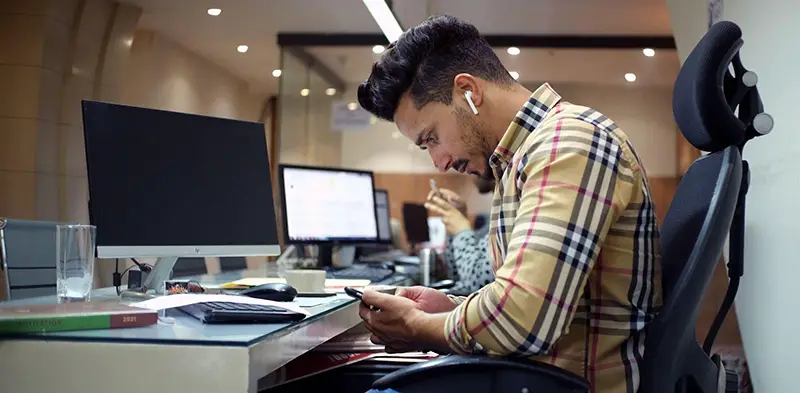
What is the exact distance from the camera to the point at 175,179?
1741 millimetres

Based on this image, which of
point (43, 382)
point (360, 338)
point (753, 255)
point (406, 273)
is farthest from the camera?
point (406, 273)

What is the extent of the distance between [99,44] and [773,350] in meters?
5.36

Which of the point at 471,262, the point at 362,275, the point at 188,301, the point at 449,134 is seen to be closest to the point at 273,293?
the point at 188,301

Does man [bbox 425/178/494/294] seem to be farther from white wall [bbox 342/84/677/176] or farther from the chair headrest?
white wall [bbox 342/84/677/176]

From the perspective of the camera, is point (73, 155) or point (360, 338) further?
point (73, 155)

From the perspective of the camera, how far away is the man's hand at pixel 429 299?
1548mm

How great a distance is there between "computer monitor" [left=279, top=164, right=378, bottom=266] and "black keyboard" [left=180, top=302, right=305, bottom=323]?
6.19 ft

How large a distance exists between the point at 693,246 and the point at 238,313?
2.53ft

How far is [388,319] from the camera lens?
4.57 ft

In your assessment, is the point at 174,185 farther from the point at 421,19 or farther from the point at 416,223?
the point at 421,19

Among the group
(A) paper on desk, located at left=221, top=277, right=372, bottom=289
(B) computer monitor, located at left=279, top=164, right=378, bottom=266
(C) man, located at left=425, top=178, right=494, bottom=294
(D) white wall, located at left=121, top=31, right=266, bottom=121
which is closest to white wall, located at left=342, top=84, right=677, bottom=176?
(D) white wall, located at left=121, top=31, right=266, bottom=121

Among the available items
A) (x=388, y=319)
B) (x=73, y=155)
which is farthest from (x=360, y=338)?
(x=73, y=155)

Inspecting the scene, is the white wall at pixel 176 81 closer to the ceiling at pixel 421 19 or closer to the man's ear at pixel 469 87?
the ceiling at pixel 421 19

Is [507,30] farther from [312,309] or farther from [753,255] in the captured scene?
[312,309]
